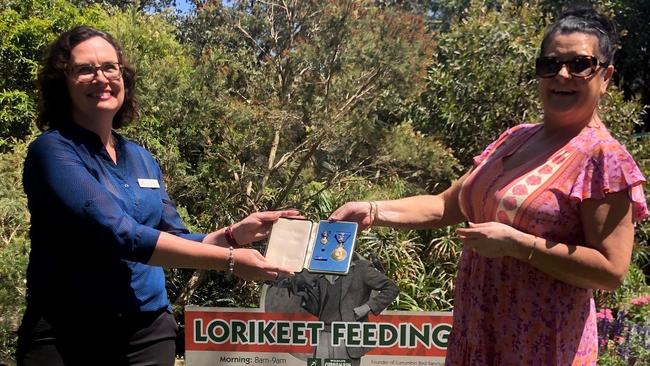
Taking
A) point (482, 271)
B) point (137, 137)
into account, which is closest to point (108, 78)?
point (482, 271)

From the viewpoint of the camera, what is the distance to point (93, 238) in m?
2.10

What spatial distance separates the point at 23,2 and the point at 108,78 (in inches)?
296

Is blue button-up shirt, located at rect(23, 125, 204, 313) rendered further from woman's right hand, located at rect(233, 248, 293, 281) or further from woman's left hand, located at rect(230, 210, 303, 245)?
woman's left hand, located at rect(230, 210, 303, 245)

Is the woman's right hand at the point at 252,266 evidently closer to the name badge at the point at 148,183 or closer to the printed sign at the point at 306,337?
the name badge at the point at 148,183

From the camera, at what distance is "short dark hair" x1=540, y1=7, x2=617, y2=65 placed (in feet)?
6.66

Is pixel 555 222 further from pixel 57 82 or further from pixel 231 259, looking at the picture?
pixel 57 82

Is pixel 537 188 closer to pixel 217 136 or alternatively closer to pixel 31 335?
→ pixel 31 335

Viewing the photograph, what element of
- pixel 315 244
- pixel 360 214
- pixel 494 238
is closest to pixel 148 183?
pixel 315 244

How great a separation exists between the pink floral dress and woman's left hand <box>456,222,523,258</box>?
0.09 meters

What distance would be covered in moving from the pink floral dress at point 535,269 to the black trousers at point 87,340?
1066 millimetres

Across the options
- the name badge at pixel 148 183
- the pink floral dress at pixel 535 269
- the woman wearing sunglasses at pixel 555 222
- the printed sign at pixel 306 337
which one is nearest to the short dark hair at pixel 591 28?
the woman wearing sunglasses at pixel 555 222

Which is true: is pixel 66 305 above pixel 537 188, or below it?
below

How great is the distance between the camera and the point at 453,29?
24.5ft

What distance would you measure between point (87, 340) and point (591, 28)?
1.82 meters
